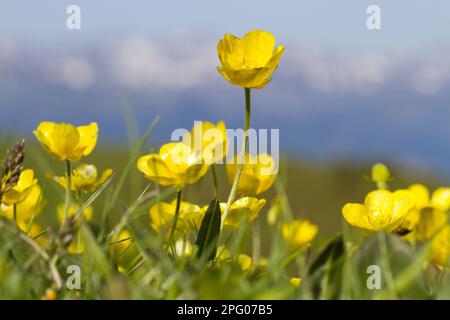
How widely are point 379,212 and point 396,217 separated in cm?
3

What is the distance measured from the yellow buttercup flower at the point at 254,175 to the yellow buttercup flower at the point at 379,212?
16 cm

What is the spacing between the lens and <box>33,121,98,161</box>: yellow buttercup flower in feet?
3.90

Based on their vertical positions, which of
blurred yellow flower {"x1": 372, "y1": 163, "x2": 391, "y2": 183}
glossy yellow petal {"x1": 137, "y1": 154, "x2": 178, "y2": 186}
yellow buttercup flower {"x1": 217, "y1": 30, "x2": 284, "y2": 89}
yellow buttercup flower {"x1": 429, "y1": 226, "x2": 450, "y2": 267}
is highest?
yellow buttercup flower {"x1": 217, "y1": 30, "x2": 284, "y2": 89}

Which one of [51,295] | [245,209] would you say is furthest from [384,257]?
[51,295]

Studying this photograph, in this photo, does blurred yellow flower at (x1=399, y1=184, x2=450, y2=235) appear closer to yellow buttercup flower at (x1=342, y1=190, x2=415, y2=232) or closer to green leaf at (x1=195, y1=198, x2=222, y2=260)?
yellow buttercup flower at (x1=342, y1=190, x2=415, y2=232)

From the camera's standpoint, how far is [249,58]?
3.89ft

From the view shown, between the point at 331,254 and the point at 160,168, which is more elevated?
the point at 160,168

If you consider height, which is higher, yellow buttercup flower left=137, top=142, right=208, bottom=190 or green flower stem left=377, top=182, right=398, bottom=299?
yellow buttercup flower left=137, top=142, right=208, bottom=190

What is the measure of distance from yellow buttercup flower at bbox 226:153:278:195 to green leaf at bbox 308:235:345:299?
218 millimetres

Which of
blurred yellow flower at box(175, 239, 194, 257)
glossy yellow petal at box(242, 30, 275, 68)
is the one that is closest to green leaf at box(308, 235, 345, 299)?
blurred yellow flower at box(175, 239, 194, 257)

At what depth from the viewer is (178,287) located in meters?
0.92
